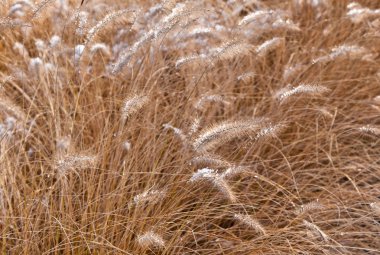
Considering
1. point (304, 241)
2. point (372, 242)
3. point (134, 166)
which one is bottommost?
point (372, 242)

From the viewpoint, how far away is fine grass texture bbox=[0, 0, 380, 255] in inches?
99.7

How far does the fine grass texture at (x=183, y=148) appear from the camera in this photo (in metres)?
2.53

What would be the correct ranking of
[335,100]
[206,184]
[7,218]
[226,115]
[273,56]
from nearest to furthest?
[7,218]
[206,184]
[226,115]
[335,100]
[273,56]

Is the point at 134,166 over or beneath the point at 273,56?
over

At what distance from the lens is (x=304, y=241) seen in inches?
102

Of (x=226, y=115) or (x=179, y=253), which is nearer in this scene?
(x=179, y=253)

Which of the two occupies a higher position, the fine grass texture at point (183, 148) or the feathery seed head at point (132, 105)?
the feathery seed head at point (132, 105)

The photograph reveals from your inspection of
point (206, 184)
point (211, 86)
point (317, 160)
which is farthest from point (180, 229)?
point (211, 86)

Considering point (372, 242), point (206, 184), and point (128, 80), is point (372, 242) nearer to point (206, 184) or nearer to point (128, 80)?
point (206, 184)

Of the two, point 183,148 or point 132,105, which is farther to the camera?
point 183,148

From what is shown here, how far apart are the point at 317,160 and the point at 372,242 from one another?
405 millimetres

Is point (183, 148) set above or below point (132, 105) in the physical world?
below

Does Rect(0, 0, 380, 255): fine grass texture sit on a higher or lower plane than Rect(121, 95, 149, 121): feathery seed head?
lower

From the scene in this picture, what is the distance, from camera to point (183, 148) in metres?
2.79
